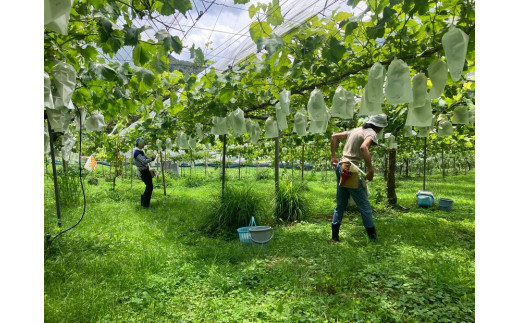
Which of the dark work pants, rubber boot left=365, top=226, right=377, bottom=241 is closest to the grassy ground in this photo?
rubber boot left=365, top=226, right=377, bottom=241

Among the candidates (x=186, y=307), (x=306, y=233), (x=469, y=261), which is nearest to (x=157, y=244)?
(x=186, y=307)

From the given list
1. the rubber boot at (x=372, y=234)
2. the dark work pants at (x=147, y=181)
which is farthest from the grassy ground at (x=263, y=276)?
the dark work pants at (x=147, y=181)

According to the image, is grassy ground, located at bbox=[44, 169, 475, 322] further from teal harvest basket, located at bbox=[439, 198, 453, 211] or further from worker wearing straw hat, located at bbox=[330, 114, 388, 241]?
teal harvest basket, located at bbox=[439, 198, 453, 211]

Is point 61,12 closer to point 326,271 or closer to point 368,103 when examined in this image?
point 368,103

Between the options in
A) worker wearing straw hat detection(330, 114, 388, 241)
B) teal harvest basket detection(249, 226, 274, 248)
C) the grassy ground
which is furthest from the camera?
teal harvest basket detection(249, 226, 274, 248)

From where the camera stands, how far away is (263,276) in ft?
8.26

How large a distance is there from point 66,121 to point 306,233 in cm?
310

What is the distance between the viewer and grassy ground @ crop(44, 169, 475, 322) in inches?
75.8

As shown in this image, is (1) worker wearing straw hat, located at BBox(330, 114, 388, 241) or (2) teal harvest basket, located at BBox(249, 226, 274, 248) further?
(2) teal harvest basket, located at BBox(249, 226, 274, 248)

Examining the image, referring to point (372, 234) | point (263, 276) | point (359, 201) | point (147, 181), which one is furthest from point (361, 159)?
point (147, 181)

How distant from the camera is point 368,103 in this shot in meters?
1.69

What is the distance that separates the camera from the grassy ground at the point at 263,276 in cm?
192

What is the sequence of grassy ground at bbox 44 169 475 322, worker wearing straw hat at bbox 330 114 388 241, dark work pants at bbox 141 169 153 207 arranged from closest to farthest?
1. grassy ground at bbox 44 169 475 322
2. worker wearing straw hat at bbox 330 114 388 241
3. dark work pants at bbox 141 169 153 207

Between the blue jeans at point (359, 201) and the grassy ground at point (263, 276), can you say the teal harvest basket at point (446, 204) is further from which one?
the blue jeans at point (359, 201)
